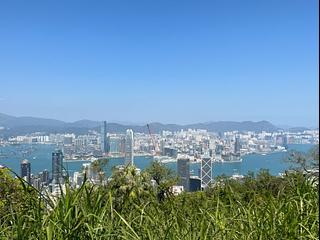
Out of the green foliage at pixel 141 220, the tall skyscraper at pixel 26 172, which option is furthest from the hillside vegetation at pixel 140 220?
the tall skyscraper at pixel 26 172

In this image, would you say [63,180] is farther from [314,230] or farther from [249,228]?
[314,230]

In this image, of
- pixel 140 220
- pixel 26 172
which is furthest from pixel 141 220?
pixel 26 172

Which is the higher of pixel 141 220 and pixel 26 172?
pixel 26 172

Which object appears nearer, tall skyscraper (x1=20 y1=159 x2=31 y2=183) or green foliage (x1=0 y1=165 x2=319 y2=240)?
green foliage (x1=0 y1=165 x2=319 y2=240)

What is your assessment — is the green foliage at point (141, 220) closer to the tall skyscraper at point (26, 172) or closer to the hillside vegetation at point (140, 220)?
the hillside vegetation at point (140, 220)

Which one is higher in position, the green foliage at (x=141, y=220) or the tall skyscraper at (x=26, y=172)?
the tall skyscraper at (x=26, y=172)

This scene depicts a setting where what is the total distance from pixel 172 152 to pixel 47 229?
45.3m

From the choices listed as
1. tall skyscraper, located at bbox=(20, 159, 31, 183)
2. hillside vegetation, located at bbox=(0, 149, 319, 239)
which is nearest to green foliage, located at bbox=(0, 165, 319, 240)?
hillside vegetation, located at bbox=(0, 149, 319, 239)

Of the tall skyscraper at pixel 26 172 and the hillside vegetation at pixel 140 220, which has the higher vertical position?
the tall skyscraper at pixel 26 172

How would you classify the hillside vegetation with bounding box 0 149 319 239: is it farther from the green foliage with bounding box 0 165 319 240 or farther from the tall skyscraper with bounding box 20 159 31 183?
the tall skyscraper with bounding box 20 159 31 183

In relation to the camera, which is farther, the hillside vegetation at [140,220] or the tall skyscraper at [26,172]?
the tall skyscraper at [26,172]

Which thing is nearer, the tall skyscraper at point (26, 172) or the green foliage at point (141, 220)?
the green foliage at point (141, 220)

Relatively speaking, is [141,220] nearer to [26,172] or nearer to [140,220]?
[140,220]

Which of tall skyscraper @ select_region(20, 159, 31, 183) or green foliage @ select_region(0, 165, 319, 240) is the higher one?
tall skyscraper @ select_region(20, 159, 31, 183)
